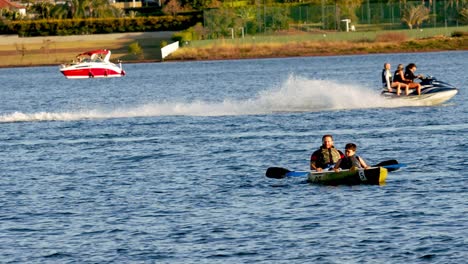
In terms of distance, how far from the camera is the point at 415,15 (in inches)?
5620

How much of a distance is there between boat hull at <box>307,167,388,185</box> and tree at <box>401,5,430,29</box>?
11301cm

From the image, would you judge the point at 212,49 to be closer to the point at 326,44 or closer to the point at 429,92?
the point at 326,44

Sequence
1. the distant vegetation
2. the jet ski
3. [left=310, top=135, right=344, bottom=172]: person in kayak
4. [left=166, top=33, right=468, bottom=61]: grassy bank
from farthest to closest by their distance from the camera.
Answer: the distant vegetation
[left=166, top=33, right=468, bottom=61]: grassy bank
the jet ski
[left=310, top=135, right=344, bottom=172]: person in kayak

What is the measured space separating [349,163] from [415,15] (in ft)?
376

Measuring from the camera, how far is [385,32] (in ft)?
463

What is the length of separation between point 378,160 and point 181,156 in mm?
6901

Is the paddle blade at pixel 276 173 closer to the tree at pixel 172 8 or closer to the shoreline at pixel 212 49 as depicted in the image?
the shoreline at pixel 212 49

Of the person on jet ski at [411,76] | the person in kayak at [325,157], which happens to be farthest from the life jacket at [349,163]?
the person on jet ski at [411,76]

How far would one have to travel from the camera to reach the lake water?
948 inches

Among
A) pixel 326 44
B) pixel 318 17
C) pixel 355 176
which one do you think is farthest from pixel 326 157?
pixel 318 17

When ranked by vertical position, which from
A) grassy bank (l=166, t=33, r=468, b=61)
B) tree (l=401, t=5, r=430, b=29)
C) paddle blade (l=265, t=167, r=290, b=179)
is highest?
paddle blade (l=265, t=167, r=290, b=179)

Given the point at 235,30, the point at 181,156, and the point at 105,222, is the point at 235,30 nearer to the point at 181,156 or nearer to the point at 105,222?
the point at 181,156

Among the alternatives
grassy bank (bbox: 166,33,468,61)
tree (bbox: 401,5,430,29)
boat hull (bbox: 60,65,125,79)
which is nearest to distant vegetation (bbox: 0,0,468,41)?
tree (bbox: 401,5,430,29)

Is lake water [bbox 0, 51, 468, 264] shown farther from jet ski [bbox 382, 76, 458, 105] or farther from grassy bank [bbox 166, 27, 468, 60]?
grassy bank [bbox 166, 27, 468, 60]
